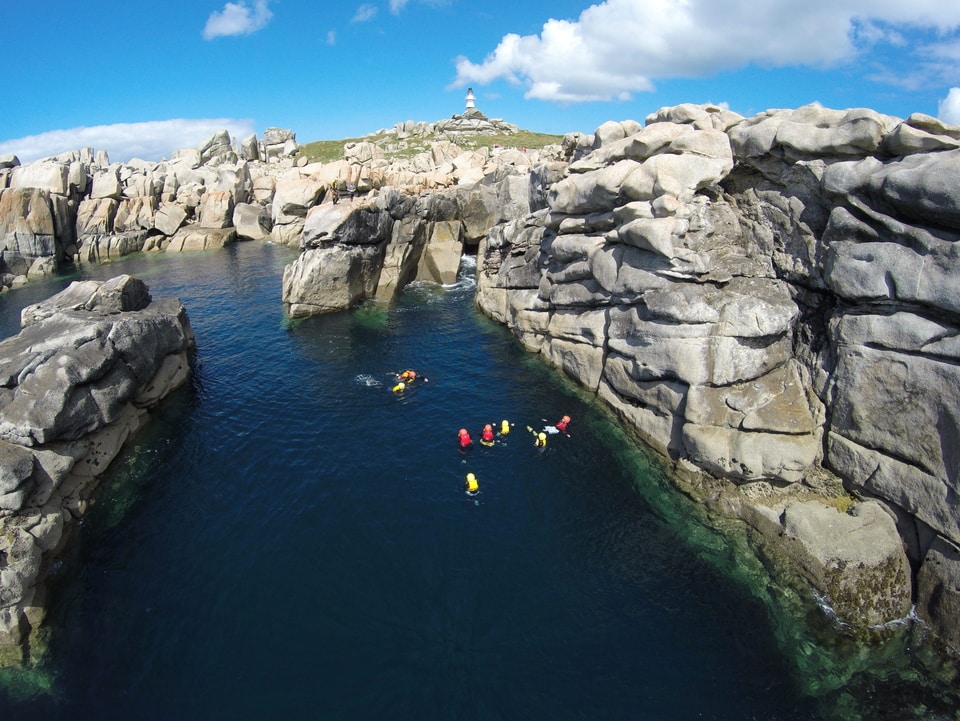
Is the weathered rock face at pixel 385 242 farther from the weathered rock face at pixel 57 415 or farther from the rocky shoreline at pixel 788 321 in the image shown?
the rocky shoreline at pixel 788 321

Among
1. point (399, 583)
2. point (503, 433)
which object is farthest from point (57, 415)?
point (503, 433)

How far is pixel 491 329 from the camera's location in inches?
2087

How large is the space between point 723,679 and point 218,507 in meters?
24.8

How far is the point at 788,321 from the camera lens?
29.1 m

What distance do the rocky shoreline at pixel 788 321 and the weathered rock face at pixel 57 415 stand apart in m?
29.8

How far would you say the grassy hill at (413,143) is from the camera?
162 metres

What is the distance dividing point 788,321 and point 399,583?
79.3 ft

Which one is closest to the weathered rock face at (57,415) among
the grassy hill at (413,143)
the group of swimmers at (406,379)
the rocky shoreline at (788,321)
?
the group of swimmers at (406,379)

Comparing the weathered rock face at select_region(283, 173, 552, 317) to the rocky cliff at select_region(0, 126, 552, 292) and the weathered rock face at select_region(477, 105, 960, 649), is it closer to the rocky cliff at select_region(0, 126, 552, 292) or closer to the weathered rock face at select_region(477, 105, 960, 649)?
the rocky cliff at select_region(0, 126, 552, 292)

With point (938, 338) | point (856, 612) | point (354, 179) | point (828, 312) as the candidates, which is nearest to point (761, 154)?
point (828, 312)

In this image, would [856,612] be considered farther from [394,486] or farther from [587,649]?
[394,486]

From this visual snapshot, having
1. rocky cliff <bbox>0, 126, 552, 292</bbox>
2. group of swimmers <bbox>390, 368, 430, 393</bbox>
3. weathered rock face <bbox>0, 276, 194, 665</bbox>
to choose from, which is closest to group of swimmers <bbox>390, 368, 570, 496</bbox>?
group of swimmers <bbox>390, 368, 430, 393</bbox>

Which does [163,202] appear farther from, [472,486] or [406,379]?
[472,486]

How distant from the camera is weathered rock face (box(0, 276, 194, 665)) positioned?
22.5 m
